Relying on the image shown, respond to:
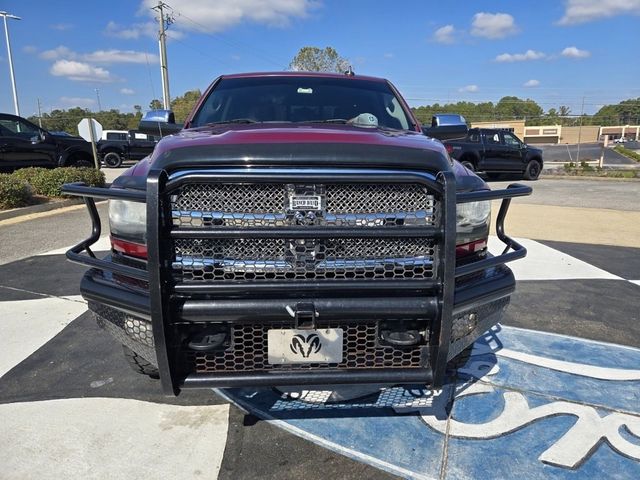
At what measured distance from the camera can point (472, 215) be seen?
2.44 meters

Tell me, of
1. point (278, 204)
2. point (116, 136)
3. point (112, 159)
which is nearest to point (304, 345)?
point (278, 204)

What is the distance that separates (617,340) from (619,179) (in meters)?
16.8

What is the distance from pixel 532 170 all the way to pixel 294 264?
57.9 feet

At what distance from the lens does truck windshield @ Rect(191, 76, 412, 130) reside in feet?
11.5

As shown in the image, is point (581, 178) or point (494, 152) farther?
point (581, 178)

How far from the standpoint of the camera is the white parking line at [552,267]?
17.7ft

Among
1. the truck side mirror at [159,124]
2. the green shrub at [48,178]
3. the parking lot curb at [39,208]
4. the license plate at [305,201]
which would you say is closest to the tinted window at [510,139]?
the green shrub at [48,178]

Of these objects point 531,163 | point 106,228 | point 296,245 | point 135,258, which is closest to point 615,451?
point 296,245

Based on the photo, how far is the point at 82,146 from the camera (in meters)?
14.1

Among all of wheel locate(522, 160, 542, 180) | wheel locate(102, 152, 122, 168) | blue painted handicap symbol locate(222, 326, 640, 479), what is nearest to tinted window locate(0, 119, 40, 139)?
wheel locate(102, 152, 122, 168)

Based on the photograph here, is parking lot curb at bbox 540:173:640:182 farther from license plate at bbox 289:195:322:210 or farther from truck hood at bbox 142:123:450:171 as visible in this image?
license plate at bbox 289:195:322:210

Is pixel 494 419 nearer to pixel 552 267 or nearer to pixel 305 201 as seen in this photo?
pixel 305 201

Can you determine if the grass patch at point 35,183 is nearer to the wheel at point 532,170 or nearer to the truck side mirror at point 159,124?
the truck side mirror at point 159,124

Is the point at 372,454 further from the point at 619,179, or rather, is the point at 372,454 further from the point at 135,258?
the point at 619,179
